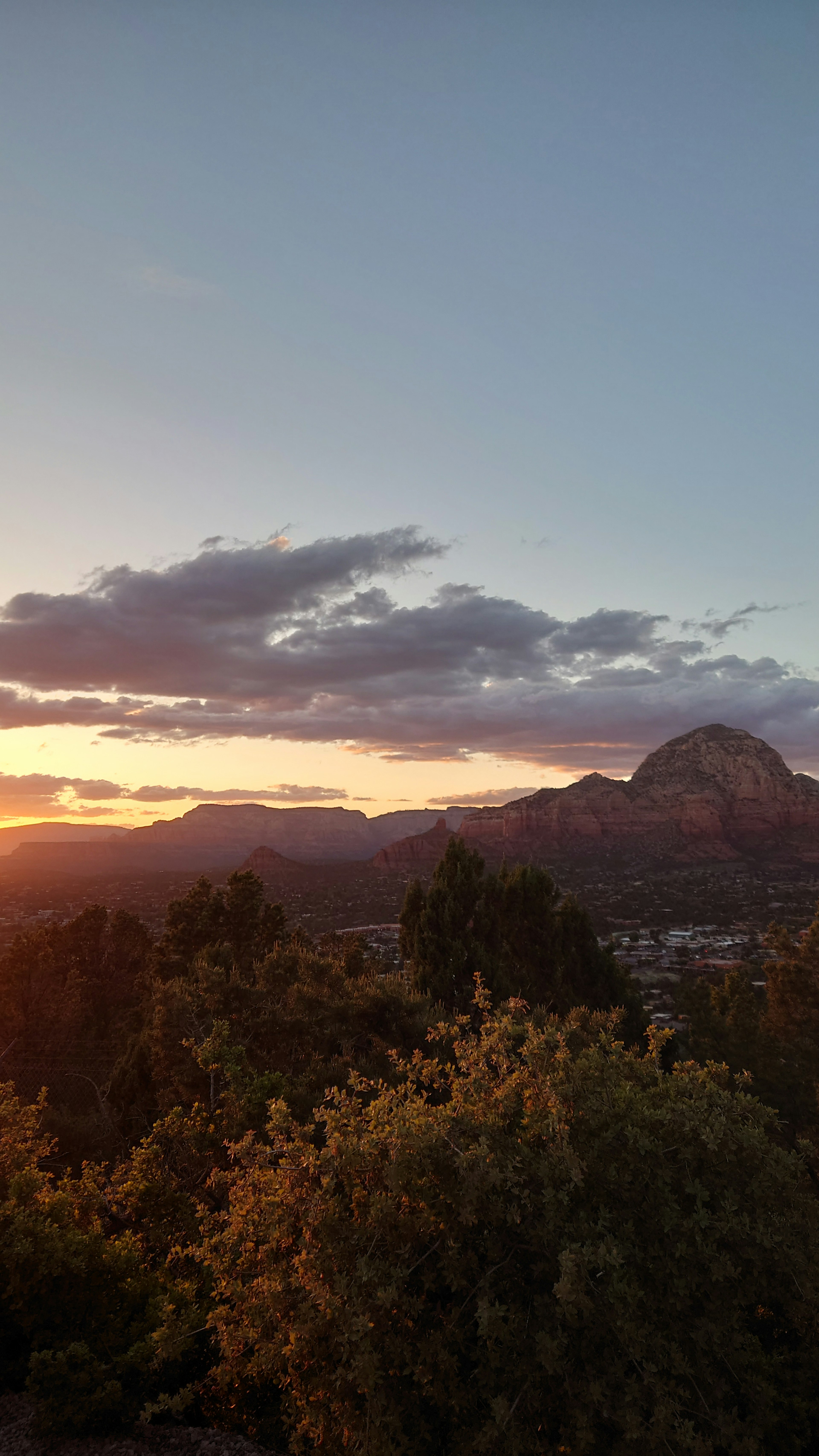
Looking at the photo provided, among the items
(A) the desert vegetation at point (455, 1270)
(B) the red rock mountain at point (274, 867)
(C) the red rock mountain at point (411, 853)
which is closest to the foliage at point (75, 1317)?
(A) the desert vegetation at point (455, 1270)

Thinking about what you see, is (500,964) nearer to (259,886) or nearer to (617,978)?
(617,978)

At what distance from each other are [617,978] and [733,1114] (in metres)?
22.9

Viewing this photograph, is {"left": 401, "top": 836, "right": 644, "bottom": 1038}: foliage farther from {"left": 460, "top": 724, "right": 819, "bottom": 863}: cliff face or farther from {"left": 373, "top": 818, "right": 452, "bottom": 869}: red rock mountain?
{"left": 373, "top": 818, "right": 452, "bottom": 869}: red rock mountain

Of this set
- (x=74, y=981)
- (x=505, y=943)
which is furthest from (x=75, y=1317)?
(x=74, y=981)

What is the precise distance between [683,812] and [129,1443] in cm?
16027

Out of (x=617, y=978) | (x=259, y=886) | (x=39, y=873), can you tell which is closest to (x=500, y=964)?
(x=617, y=978)

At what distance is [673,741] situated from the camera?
185 m

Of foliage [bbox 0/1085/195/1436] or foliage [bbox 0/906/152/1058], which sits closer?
foliage [bbox 0/1085/195/1436]

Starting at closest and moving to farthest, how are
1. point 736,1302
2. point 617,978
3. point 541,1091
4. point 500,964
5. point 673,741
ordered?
point 736,1302 → point 541,1091 → point 500,964 → point 617,978 → point 673,741

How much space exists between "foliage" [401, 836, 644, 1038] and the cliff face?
375 feet

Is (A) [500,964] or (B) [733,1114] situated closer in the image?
(B) [733,1114]

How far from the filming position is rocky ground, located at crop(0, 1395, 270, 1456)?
902 cm

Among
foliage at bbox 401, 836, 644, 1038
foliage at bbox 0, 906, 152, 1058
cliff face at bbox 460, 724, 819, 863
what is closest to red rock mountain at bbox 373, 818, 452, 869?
cliff face at bbox 460, 724, 819, 863

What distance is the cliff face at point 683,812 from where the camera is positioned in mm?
147000
